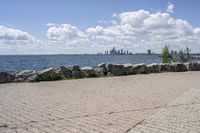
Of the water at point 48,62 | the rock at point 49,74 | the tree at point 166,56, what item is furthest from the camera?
the water at point 48,62

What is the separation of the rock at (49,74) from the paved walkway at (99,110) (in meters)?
3.32

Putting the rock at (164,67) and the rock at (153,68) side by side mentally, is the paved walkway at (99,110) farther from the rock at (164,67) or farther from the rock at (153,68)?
the rock at (164,67)

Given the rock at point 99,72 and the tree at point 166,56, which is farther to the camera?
the tree at point 166,56

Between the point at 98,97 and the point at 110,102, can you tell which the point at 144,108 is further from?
the point at 98,97

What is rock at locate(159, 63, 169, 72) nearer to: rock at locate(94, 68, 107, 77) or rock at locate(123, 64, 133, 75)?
rock at locate(123, 64, 133, 75)

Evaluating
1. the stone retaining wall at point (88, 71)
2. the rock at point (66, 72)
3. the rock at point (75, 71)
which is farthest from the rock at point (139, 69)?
the rock at point (66, 72)

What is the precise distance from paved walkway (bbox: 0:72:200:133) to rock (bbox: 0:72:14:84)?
2.47 m

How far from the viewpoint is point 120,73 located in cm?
1739

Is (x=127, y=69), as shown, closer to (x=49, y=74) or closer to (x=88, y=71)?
(x=88, y=71)

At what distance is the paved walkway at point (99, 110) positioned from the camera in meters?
6.06

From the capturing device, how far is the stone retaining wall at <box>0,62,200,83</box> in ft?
46.6

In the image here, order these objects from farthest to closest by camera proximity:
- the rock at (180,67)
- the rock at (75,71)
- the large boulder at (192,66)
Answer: the large boulder at (192,66) < the rock at (180,67) < the rock at (75,71)

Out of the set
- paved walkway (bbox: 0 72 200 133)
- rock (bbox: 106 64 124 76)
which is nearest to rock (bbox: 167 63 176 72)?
rock (bbox: 106 64 124 76)

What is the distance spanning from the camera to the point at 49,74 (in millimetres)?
14992
